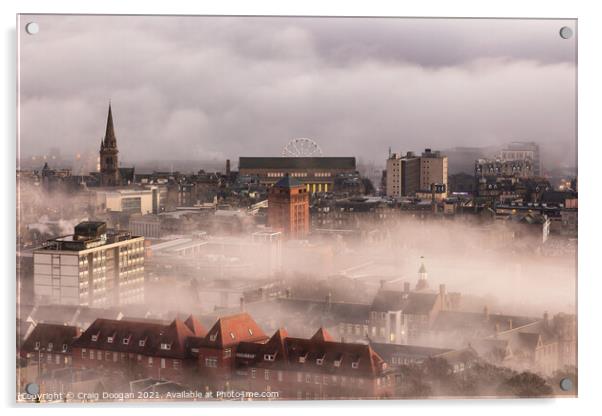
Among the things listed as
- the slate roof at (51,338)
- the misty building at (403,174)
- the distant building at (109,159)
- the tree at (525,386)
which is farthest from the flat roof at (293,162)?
the tree at (525,386)

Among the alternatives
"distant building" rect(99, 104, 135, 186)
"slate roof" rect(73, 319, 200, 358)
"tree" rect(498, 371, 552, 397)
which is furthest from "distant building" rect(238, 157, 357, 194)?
"tree" rect(498, 371, 552, 397)

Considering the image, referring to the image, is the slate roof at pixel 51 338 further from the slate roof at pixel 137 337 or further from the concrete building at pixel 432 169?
the concrete building at pixel 432 169

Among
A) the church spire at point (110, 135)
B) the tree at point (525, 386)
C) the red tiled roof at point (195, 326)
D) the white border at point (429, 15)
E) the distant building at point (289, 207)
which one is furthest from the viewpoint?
the distant building at point (289, 207)

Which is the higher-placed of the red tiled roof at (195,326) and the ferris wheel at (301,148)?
the ferris wheel at (301,148)

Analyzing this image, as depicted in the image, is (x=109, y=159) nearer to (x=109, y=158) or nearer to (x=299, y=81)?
(x=109, y=158)

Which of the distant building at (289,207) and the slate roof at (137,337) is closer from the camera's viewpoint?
the slate roof at (137,337)

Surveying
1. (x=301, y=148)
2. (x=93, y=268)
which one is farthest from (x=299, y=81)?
(x=93, y=268)

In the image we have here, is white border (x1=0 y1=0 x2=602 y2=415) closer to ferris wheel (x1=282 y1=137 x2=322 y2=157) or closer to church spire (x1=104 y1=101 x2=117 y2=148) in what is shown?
church spire (x1=104 y1=101 x2=117 y2=148)

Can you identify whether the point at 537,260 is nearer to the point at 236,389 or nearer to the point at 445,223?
the point at 445,223
